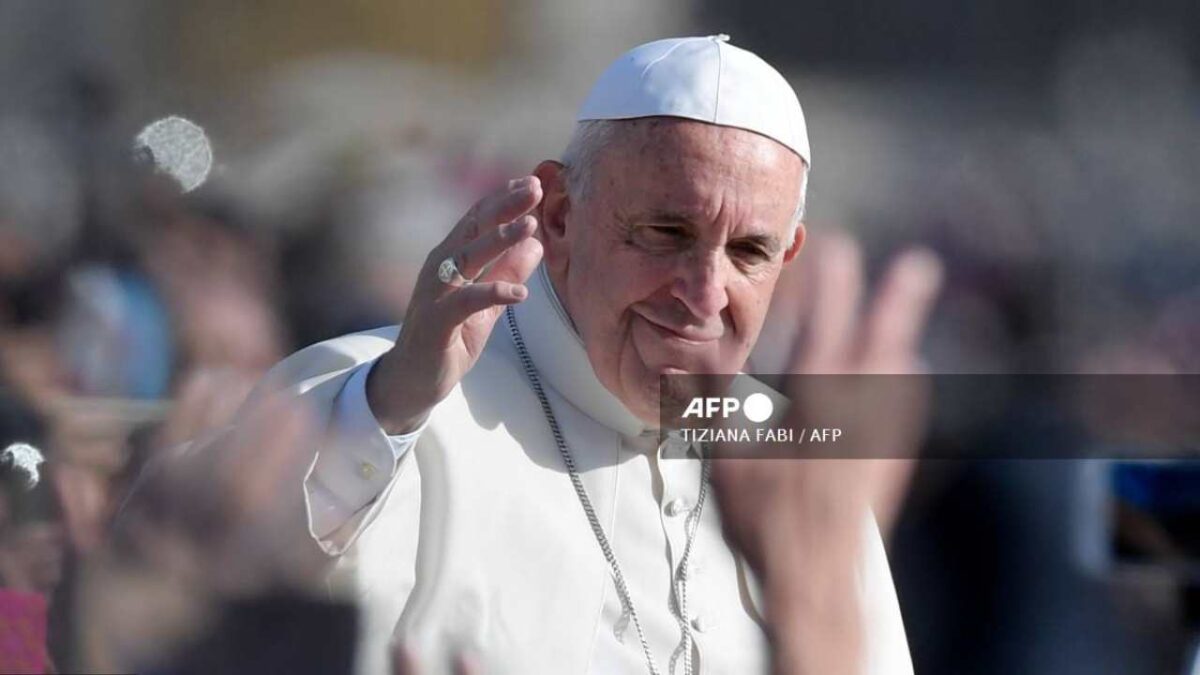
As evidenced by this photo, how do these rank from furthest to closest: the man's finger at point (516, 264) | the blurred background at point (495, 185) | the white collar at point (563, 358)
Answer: the white collar at point (563, 358) → the blurred background at point (495, 185) → the man's finger at point (516, 264)

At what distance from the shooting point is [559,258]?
8.34 feet

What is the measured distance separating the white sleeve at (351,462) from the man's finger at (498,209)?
24 cm

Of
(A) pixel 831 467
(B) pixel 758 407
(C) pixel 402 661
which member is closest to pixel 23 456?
(C) pixel 402 661

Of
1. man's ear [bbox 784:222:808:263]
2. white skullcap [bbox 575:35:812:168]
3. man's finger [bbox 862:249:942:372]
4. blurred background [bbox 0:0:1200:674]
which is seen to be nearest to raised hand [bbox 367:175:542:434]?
blurred background [bbox 0:0:1200:674]

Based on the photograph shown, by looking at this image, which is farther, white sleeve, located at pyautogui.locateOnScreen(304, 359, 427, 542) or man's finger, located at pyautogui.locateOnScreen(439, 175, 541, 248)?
white sleeve, located at pyautogui.locateOnScreen(304, 359, 427, 542)

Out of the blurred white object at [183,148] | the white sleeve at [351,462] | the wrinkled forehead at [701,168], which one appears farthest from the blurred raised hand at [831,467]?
the blurred white object at [183,148]

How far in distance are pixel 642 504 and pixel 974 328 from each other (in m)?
0.54

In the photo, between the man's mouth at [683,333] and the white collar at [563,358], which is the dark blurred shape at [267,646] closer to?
the white collar at [563,358]

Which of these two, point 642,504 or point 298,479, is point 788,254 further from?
point 298,479

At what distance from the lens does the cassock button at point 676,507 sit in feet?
8.61

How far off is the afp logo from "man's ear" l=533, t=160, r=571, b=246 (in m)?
0.30

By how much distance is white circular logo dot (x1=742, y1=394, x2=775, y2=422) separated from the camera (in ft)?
8.32

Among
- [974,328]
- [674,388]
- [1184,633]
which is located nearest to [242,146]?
[674,388]

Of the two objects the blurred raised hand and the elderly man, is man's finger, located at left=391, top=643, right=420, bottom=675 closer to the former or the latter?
the elderly man
